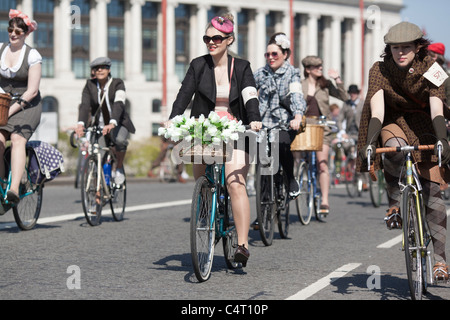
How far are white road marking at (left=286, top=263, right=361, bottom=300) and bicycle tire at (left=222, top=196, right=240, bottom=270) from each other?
765 mm

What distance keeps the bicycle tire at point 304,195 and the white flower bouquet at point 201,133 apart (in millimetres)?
5027

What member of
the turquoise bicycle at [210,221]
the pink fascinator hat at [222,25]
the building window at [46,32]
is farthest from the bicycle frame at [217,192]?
the building window at [46,32]

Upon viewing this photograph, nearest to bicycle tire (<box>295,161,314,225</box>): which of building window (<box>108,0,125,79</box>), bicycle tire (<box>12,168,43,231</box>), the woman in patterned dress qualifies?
bicycle tire (<box>12,168,43,231</box>)

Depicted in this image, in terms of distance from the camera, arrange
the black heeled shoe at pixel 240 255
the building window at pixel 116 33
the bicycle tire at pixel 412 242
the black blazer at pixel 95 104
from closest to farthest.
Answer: the bicycle tire at pixel 412 242 < the black heeled shoe at pixel 240 255 < the black blazer at pixel 95 104 < the building window at pixel 116 33

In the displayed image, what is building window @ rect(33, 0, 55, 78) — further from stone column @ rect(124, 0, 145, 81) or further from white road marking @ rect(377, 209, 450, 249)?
white road marking @ rect(377, 209, 450, 249)

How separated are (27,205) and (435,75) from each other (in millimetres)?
5482

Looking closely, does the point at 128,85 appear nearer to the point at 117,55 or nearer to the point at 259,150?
the point at 117,55

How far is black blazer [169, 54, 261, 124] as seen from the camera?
23.2 feet

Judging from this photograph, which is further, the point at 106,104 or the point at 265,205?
the point at 106,104

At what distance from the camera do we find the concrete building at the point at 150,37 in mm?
81250

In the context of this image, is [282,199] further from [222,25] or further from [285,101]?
[222,25]

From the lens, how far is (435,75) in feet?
19.8

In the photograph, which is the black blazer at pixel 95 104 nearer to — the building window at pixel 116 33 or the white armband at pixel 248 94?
the white armband at pixel 248 94

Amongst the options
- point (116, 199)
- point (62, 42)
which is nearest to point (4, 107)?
point (116, 199)
